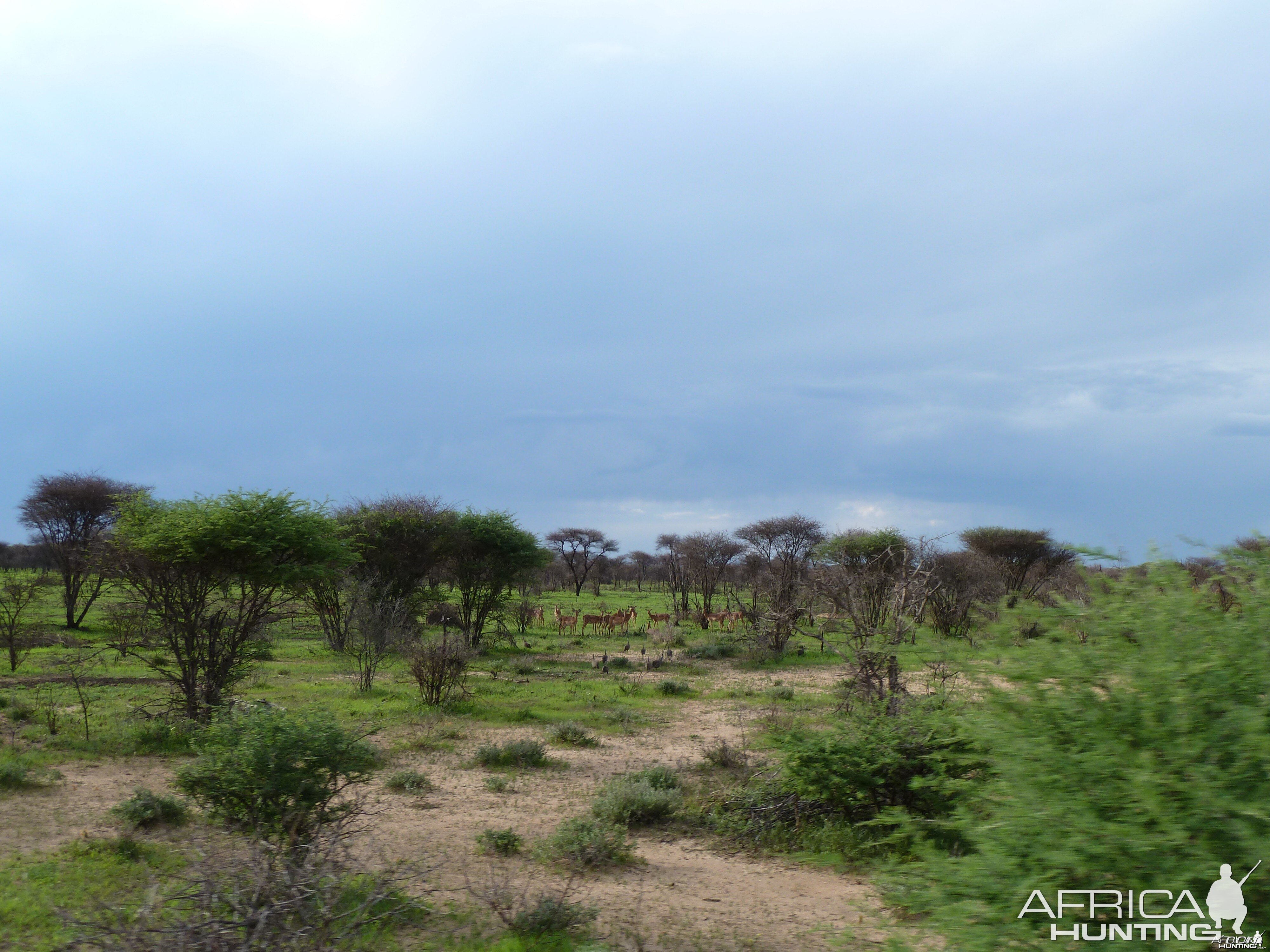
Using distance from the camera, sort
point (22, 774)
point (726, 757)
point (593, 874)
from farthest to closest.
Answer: point (726, 757) → point (22, 774) → point (593, 874)

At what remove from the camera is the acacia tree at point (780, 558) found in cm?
2455

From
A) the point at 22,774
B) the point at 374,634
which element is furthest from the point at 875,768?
the point at 374,634

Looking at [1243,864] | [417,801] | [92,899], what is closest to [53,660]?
[417,801]

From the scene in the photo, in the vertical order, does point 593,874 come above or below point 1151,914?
below

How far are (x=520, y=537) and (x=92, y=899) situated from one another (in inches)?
809

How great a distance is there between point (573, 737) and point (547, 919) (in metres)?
7.28

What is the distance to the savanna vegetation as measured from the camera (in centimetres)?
299

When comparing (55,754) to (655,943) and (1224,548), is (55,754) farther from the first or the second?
(1224,548)

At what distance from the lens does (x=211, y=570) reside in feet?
40.3

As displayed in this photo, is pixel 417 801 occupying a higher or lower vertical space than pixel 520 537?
lower

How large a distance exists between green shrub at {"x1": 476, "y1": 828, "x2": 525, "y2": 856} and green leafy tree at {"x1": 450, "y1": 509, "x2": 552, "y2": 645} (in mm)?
17423

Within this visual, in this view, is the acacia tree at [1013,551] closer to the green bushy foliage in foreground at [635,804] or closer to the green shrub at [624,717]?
the green shrub at [624,717]

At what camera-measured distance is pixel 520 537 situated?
2638 centimetres

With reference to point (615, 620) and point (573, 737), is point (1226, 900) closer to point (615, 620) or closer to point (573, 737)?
point (573, 737)
